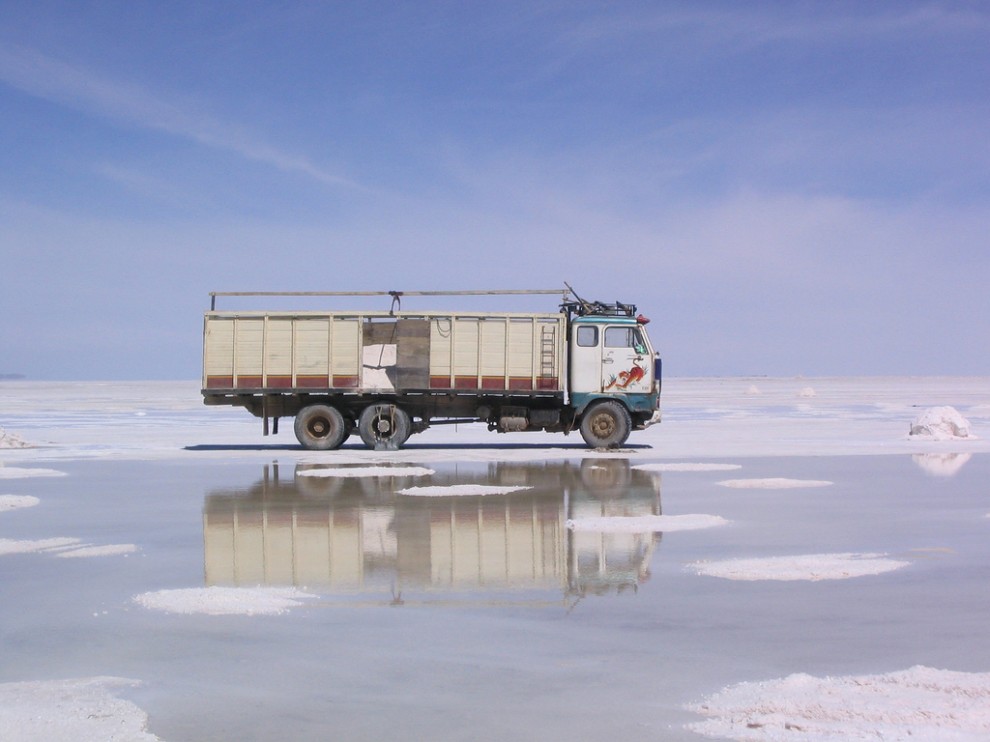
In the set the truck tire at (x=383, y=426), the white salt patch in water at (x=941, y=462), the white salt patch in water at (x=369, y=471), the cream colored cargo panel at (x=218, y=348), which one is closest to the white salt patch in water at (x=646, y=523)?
the white salt patch in water at (x=369, y=471)

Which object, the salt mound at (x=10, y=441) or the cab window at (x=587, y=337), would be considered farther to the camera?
the cab window at (x=587, y=337)

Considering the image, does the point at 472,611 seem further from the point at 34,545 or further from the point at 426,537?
the point at 34,545

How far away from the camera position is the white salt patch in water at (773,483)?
15.4m

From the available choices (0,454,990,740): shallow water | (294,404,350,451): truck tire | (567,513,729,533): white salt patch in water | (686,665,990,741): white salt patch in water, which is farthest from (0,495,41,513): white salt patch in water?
(686,665,990,741): white salt patch in water

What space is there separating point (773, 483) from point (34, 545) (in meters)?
10.1

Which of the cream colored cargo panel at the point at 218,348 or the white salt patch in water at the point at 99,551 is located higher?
the cream colored cargo panel at the point at 218,348

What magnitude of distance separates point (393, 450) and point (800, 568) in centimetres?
1552

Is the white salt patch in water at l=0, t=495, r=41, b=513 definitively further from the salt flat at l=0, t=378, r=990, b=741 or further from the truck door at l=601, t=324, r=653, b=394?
the truck door at l=601, t=324, r=653, b=394

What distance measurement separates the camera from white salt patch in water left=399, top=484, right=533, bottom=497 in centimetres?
1462

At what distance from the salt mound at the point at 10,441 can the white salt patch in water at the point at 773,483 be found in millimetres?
15537

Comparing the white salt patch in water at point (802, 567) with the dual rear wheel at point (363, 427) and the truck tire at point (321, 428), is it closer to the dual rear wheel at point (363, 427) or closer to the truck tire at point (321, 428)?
the dual rear wheel at point (363, 427)

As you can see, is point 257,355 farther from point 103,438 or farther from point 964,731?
point 964,731

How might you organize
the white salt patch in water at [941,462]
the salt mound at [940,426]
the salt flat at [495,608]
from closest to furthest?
the salt flat at [495,608] < the white salt patch in water at [941,462] < the salt mound at [940,426]

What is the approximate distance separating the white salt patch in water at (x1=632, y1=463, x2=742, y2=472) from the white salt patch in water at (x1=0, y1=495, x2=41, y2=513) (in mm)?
9597
